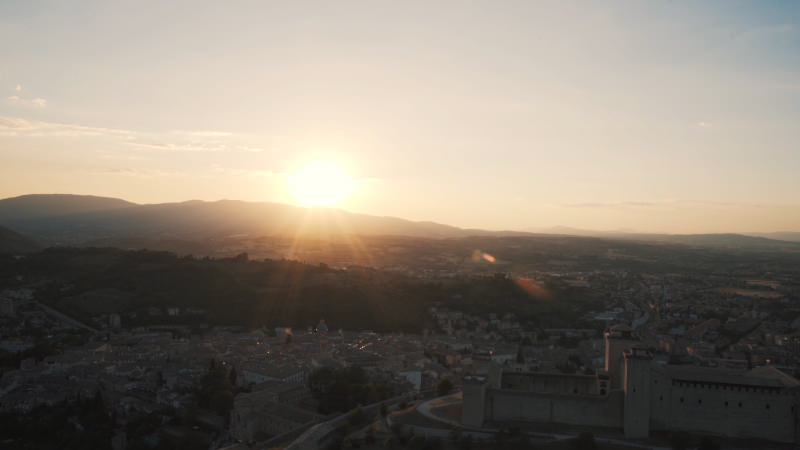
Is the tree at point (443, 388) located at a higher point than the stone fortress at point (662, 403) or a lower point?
lower

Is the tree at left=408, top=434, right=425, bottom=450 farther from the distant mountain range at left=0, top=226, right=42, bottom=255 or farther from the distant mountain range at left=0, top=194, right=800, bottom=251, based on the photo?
the distant mountain range at left=0, top=194, right=800, bottom=251

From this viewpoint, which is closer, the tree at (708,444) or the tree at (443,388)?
the tree at (708,444)

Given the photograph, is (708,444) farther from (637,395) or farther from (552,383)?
(552,383)

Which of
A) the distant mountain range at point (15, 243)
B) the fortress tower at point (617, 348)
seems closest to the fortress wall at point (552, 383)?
the fortress tower at point (617, 348)

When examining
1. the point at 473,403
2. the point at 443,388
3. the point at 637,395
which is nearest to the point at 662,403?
the point at 637,395

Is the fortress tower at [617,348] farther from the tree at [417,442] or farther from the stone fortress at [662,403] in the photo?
the tree at [417,442]

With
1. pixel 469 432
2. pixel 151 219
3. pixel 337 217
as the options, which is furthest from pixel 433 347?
pixel 337 217

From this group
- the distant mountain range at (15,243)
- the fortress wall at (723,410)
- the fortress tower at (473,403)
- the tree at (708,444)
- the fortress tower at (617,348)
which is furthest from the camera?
the distant mountain range at (15,243)

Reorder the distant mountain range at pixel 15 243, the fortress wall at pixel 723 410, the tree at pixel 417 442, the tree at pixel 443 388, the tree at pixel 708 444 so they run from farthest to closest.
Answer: the distant mountain range at pixel 15 243 < the tree at pixel 443 388 < the tree at pixel 417 442 < the fortress wall at pixel 723 410 < the tree at pixel 708 444

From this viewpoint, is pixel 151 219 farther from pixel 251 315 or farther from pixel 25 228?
pixel 251 315
